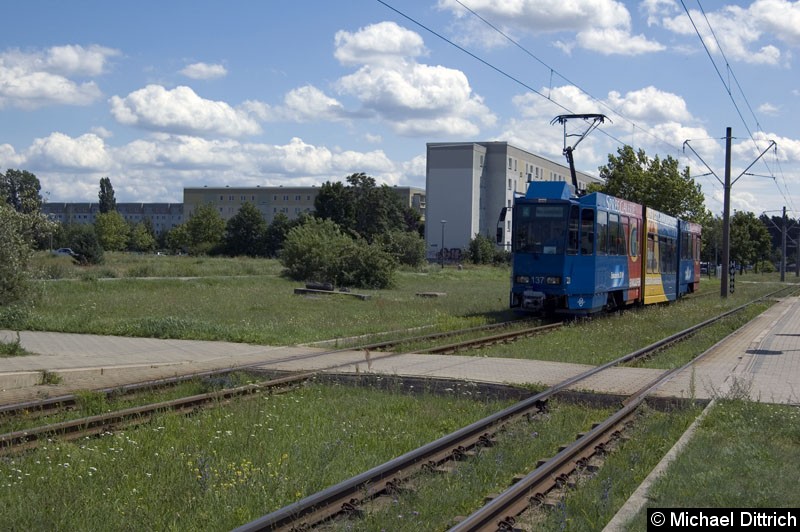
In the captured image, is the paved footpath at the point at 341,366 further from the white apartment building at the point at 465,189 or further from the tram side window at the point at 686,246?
the white apartment building at the point at 465,189

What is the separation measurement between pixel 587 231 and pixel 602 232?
36.8 inches

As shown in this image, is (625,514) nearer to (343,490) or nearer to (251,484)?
(343,490)

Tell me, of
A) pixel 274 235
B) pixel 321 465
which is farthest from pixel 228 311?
pixel 274 235

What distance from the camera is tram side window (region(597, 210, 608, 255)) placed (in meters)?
23.5

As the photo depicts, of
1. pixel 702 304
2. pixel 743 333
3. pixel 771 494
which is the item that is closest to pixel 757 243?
pixel 702 304

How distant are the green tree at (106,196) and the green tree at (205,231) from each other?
173 ft

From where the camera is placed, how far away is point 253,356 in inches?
635

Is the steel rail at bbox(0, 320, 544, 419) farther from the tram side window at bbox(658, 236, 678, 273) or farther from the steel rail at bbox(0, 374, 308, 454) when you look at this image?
the tram side window at bbox(658, 236, 678, 273)

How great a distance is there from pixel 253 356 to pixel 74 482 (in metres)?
9.13

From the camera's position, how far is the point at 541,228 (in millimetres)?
23266

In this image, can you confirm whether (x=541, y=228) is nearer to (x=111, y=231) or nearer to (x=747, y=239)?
(x=747, y=239)

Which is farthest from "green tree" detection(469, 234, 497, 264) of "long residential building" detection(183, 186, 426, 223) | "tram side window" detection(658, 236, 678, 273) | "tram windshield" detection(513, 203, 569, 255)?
"tram windshield" detection(513, 203, 569, 255)

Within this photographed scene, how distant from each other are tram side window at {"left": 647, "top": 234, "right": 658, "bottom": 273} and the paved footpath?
1057cm

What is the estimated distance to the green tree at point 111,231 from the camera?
118 metres
